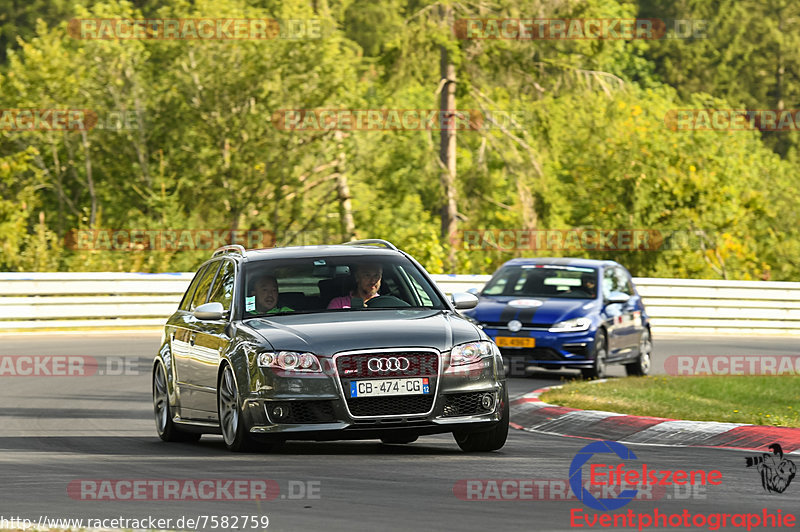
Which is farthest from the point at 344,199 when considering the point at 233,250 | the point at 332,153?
the point at 233,250

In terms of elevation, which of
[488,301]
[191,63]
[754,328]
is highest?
[191,63]

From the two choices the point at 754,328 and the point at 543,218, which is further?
the point at 543,218

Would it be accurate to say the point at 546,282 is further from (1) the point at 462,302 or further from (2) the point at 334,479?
(2) the point at 334,479

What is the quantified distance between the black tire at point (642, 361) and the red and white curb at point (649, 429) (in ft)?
22.6

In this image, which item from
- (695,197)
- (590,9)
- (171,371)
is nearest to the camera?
(171,371)

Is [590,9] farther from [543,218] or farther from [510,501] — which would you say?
[510,501]

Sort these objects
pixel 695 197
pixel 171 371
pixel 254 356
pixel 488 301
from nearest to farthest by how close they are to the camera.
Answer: pixel 254 356 → pixel 171 371 → pixel 488 301 → pixel 695 197

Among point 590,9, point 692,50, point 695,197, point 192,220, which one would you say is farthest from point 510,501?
point 692,50

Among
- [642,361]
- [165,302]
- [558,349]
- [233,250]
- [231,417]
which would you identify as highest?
[233,250]

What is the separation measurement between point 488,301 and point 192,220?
66.9 ft

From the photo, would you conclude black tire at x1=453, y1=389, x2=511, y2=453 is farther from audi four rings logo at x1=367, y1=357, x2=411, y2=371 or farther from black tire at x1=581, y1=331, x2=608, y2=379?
black tire at x1=581, y1=331, x2=608, y2=379

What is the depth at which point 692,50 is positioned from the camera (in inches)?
3095

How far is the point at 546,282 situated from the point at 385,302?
32.2 feet

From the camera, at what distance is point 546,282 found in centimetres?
2089
